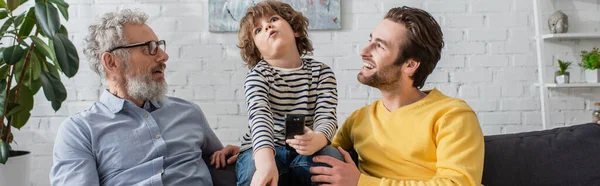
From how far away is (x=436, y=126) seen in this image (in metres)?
1.66

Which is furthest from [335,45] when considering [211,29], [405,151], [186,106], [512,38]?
[405,151]

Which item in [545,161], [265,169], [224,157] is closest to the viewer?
[265,169]

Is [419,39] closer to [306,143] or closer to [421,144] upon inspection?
[421,144]

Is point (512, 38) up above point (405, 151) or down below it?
above

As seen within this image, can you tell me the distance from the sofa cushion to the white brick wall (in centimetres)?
173

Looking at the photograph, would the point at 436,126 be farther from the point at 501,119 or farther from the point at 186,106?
the point at 501,119

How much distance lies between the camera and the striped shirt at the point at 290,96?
1.77 m

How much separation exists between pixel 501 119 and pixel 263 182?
2.44 m

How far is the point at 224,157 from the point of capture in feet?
6.56

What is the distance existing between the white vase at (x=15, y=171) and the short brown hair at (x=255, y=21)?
1654 mm

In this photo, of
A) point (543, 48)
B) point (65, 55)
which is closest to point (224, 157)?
point (65, 55)

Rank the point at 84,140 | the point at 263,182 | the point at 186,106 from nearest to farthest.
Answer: the point at 263,182 → the point at 84,140 → the point at 186,106

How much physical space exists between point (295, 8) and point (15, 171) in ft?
5.86

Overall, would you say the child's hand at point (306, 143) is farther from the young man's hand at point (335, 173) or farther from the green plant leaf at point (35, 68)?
the green plant leaf at point (35, 68)
